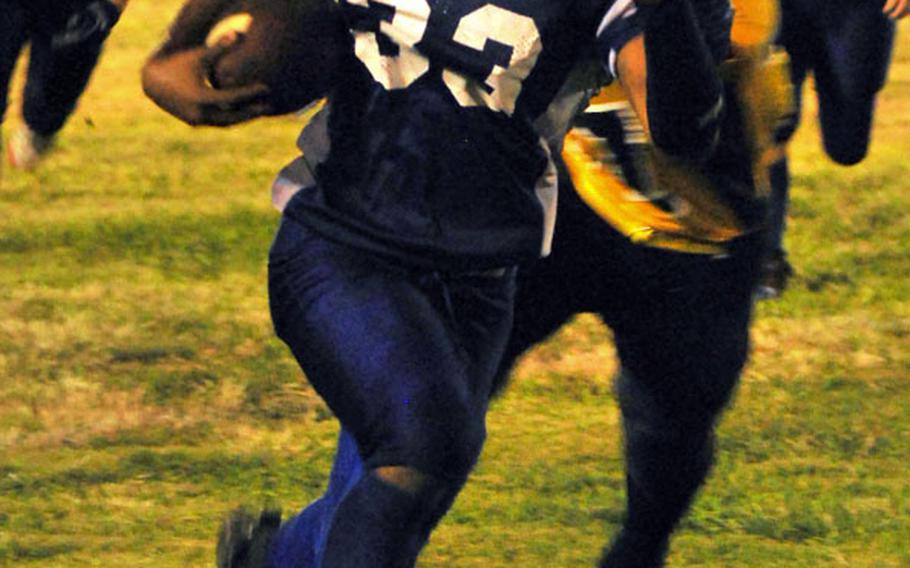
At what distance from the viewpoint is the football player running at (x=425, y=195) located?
3.71 m

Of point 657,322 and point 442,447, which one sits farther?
point 657,322

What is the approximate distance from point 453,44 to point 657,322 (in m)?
1.03

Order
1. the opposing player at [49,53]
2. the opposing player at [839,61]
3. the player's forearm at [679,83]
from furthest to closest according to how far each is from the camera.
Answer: the opposing player at [839,61]
the opposing player at [49,53]
the player's forearm at [679,83]

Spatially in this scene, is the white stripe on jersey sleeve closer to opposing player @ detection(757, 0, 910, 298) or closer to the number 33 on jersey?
the number 33 on jersey

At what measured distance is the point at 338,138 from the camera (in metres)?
3.83

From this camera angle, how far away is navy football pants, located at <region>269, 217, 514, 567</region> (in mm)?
3713

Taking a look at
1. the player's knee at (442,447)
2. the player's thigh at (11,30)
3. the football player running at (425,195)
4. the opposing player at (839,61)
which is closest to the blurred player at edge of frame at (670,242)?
the opposing player at (839,61)

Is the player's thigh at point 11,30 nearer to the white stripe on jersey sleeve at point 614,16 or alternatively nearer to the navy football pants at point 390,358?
the navy football pants at point 390,358

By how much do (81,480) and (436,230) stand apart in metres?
2.39

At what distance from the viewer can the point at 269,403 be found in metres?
6.53

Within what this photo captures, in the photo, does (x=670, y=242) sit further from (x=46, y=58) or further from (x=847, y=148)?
(x=46, y=58)

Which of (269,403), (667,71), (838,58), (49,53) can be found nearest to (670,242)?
(838,58)

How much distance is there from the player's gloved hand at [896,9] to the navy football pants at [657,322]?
68 centimetres

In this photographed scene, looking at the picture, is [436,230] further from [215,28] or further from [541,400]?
[541,400]
